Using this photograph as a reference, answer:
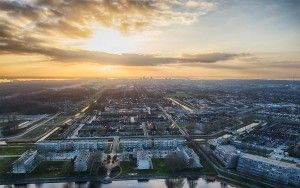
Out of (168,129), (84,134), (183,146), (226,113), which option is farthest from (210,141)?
(226,113)

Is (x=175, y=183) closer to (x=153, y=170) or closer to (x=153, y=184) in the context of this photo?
(x=153, y=184)

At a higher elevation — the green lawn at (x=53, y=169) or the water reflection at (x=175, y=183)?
the green lawn at (x=53, y=169)

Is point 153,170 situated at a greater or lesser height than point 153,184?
greater

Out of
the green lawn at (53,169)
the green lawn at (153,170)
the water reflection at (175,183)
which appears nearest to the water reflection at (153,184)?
the water reflection at (175,183)

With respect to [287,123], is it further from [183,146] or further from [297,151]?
[183,146]

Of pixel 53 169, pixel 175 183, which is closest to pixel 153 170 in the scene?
pixel 175 183

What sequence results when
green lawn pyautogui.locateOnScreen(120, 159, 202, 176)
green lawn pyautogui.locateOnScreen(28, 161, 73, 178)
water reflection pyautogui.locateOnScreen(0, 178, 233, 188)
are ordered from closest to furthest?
water reflection pyautogui.locateOnScreen(0, 178, 233, 188) < green lawn pyautogui.locateOnScreen(28, 161, 73, 178) < green lawn pyautogui.locateOnScreen(120, 159, 202, 176)

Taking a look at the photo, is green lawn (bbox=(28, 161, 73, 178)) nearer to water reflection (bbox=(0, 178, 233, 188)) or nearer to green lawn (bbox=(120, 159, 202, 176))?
water reflection (bbox=(0, 178, 233, 188))

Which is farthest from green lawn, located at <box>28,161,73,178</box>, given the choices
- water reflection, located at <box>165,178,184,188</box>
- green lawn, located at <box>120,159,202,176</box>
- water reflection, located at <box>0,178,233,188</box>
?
water reflection, located at <box>165,178,184,188</box>

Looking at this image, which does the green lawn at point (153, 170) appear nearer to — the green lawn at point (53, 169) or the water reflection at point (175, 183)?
the water reflection at point (175, 183)

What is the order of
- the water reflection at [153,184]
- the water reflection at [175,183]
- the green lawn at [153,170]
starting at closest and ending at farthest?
1. the water reflection at [153,184]
2. the water reflection at [175,183]
3. the green lawn at [153,170]

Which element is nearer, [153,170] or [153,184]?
[153,184]

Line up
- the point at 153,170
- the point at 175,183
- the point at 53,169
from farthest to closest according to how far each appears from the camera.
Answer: the point at 53,169 < the point at 153,170 < the point at 175,183
